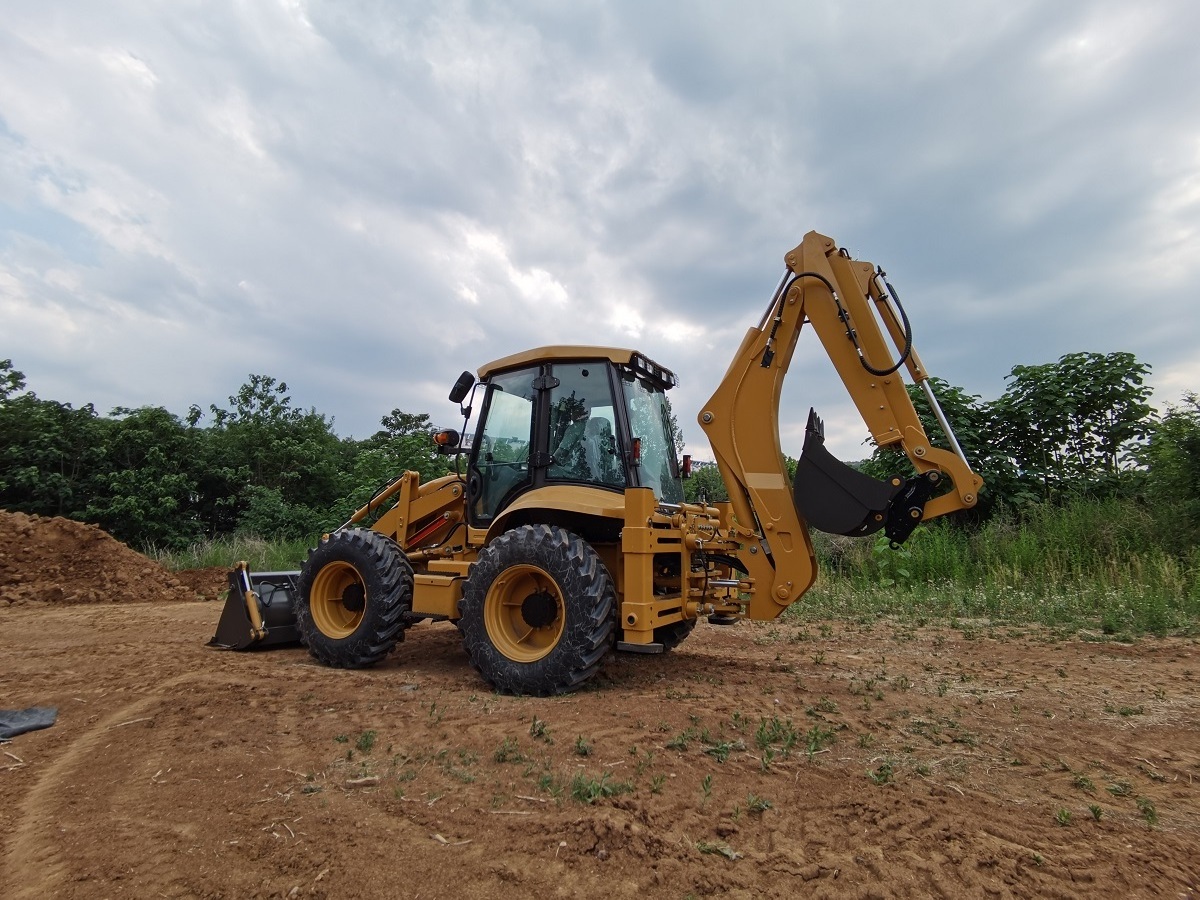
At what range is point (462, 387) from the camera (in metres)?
5.69

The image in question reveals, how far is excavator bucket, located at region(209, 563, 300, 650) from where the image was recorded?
6.38m

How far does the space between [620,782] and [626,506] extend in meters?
2.01

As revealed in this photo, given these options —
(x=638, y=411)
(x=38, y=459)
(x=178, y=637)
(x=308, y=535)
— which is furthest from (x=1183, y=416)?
(x=38, y=459)

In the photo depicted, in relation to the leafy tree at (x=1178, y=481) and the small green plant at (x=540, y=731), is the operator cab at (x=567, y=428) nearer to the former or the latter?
the small green plant at (x=540, y=731)

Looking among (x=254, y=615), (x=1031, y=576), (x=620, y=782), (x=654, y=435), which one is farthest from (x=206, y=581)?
(x=1031, y=576)

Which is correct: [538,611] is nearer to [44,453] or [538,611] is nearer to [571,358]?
[571,358]

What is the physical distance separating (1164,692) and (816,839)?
10.7 ft

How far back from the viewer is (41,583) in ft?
38.2

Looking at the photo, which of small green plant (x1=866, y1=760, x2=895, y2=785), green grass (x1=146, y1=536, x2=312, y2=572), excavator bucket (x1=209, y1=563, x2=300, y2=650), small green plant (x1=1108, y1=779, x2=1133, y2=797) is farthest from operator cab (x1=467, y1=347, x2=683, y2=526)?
green grass (x1=146, y1=536, x2=312, y2=572)

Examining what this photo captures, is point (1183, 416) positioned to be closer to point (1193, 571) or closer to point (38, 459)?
point (1193, 571)

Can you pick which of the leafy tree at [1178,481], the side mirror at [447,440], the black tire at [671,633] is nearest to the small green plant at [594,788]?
the black tire at [671,633]

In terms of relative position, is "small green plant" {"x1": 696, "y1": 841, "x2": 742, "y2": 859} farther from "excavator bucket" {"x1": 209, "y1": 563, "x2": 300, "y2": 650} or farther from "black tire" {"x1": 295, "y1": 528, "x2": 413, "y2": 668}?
"excavator bucket" {"x1": 209, "y1": 563, "x2": 300, "y2": 650}

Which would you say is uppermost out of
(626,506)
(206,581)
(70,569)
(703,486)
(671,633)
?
(703,486)

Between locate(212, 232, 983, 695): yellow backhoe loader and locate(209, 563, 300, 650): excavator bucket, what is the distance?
2.24ft
